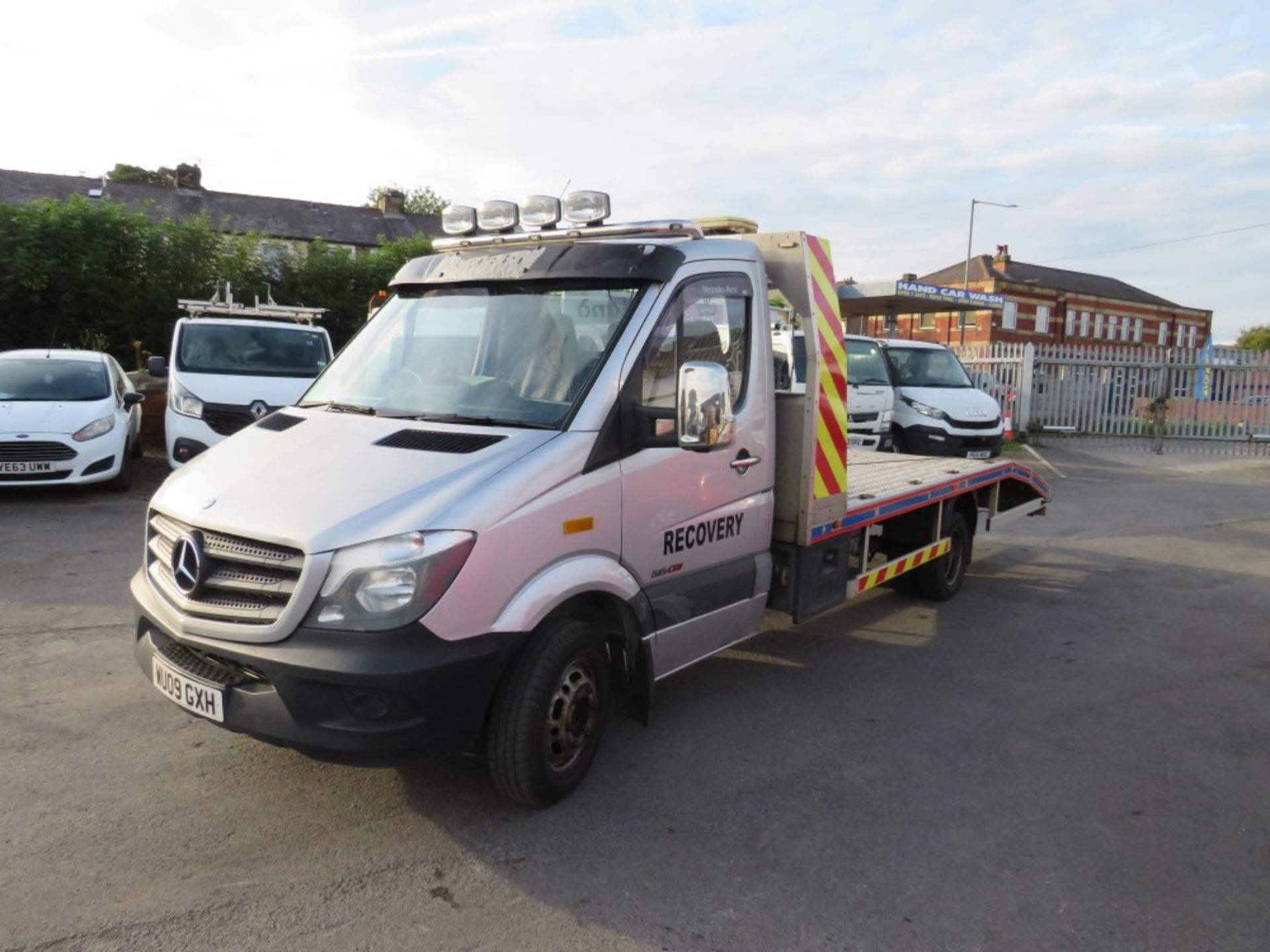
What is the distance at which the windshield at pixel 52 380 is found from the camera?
10.8 m

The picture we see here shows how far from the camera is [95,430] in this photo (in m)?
10.5

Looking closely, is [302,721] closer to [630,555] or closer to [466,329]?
[630,555]

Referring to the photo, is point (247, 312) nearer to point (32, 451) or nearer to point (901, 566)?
point (32, 451)

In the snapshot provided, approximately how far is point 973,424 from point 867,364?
177cm

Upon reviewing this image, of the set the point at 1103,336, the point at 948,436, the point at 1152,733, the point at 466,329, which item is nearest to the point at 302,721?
the point at 466,329

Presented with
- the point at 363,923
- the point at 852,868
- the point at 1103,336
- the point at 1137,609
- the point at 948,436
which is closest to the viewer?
the point at 363,923

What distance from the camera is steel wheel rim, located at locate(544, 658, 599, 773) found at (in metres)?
3.74

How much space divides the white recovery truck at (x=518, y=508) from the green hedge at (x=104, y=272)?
1268 centimetres

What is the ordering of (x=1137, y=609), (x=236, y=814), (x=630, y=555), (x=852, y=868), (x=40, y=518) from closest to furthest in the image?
(x=852, y=868) < (x=236, y=814) < (x=630, y=555) < (x=1137, y=609) < (x=40, y=518)

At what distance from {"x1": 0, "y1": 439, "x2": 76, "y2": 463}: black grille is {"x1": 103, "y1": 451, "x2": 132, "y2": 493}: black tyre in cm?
75

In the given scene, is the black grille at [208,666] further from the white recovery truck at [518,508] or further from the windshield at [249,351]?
the windshield at [249,351]

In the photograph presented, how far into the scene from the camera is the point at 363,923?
121 inches

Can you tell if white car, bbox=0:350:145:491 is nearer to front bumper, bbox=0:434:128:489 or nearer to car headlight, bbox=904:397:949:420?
front bumper, bbox=0:434:128:489

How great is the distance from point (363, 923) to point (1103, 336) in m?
71.7
